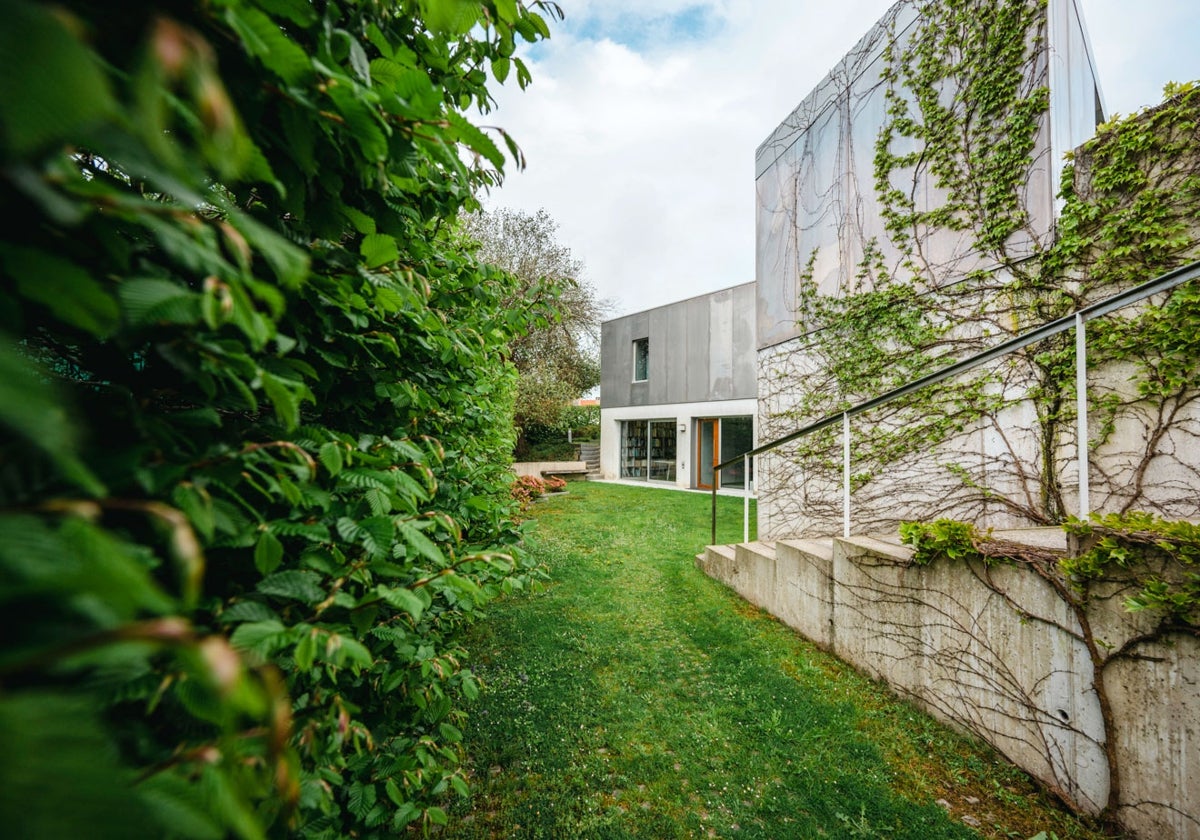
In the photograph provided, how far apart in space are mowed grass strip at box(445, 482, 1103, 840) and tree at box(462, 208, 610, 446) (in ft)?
34.8

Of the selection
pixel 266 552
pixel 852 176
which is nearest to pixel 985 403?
pixel 852 176

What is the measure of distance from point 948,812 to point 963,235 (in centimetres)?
441

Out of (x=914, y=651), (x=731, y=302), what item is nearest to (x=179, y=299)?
(x=914, y=651)

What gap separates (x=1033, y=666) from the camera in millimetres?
2207

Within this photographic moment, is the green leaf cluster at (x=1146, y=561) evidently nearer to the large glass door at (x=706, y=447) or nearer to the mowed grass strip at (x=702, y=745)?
the mowed grass strip at (x=702, y=745)

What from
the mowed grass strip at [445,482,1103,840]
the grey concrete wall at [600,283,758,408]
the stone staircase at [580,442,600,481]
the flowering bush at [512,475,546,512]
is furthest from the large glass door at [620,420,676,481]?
the mowed grass strip at [445,482,1103,840]

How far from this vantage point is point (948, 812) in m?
2.04

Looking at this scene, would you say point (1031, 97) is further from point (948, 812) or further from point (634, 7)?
point (634, 7)

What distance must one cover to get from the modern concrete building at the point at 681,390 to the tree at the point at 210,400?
11926mm

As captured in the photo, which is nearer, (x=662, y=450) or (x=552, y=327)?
(x=552, y=327)

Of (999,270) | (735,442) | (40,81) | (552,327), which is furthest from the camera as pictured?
(552,327)

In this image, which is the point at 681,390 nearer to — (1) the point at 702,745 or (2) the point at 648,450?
(2) the point at 648,450

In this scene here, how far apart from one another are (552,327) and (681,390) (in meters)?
4.46

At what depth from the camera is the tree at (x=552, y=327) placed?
14.0m
